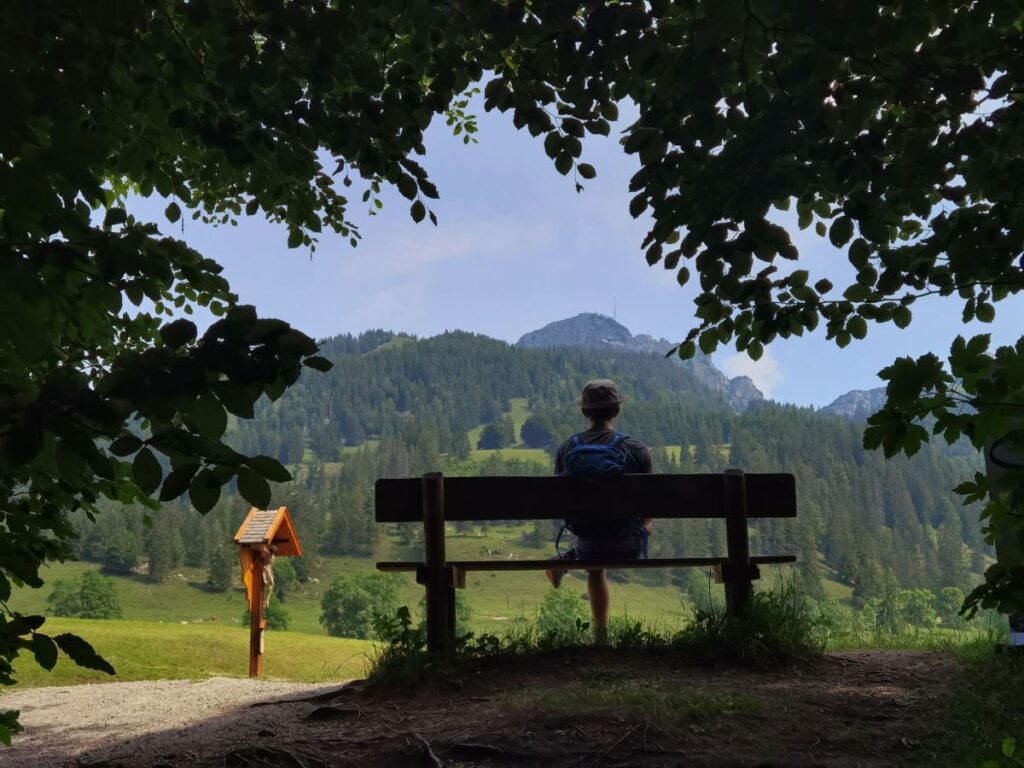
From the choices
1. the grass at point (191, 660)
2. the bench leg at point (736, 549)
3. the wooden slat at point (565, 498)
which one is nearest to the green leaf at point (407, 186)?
the wooden slat at point (565, 498)

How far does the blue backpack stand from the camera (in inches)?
233

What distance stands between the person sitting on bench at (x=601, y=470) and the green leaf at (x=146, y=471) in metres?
4.45

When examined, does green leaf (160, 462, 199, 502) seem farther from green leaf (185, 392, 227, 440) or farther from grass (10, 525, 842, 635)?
grass (10, 525, 842, 635)

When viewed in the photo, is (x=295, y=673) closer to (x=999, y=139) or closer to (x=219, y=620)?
(x=999, y=139)

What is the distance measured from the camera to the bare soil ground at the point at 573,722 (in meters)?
3.74

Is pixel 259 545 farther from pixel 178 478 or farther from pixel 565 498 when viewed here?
pixel 178 478

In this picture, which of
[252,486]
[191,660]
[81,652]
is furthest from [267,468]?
[191,660]

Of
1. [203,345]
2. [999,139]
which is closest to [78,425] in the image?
[203,345]

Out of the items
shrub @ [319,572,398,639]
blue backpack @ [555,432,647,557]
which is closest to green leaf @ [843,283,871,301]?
blue backpack @ [555,432,647,557]

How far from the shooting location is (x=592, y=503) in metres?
5.93

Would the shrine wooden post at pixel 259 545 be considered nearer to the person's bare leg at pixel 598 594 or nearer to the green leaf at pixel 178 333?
the person's bare leg at pixel 598 594

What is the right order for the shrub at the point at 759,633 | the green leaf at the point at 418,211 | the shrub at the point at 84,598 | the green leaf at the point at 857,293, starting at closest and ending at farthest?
the green leaf at the point at 418,211 < the green leaf at the point at 857,293 < the shrub at the point at 759,633 < the shrub at the point at 84,598

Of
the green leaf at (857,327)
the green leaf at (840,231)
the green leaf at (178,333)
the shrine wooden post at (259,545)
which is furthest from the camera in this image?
the shrine wooden post at (259,545)

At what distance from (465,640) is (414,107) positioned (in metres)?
3.47
